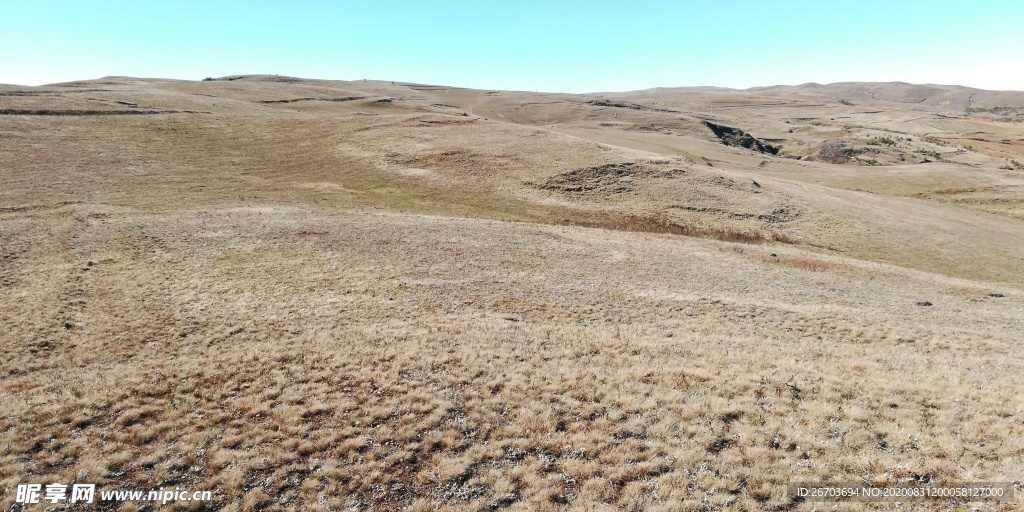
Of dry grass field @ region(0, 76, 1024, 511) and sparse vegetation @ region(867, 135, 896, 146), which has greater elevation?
sparse vegetation @ region(867, 135, 896, 146)

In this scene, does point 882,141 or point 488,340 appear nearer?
point 488,340

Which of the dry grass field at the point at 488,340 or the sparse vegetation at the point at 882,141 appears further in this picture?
the sparse vegetation at the point at 882,141

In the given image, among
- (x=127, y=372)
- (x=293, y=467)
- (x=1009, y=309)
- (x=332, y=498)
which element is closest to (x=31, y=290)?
(x=127, y=372)

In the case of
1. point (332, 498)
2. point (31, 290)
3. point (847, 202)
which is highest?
point (847, 202)

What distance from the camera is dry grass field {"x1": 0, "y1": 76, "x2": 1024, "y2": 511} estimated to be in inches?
451

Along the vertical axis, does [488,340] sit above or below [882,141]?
below

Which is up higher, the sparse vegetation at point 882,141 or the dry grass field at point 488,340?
the sparse vegetation at point 882,141

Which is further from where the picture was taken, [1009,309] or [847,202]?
[847,202]

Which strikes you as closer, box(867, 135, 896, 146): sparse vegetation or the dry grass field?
the dry grass field

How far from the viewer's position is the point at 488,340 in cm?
1964

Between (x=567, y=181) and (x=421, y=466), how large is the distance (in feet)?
167

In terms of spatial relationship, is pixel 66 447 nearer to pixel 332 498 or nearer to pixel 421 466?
pixel 332 498

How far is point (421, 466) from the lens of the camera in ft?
38.2

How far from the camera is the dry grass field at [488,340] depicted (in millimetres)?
11461
